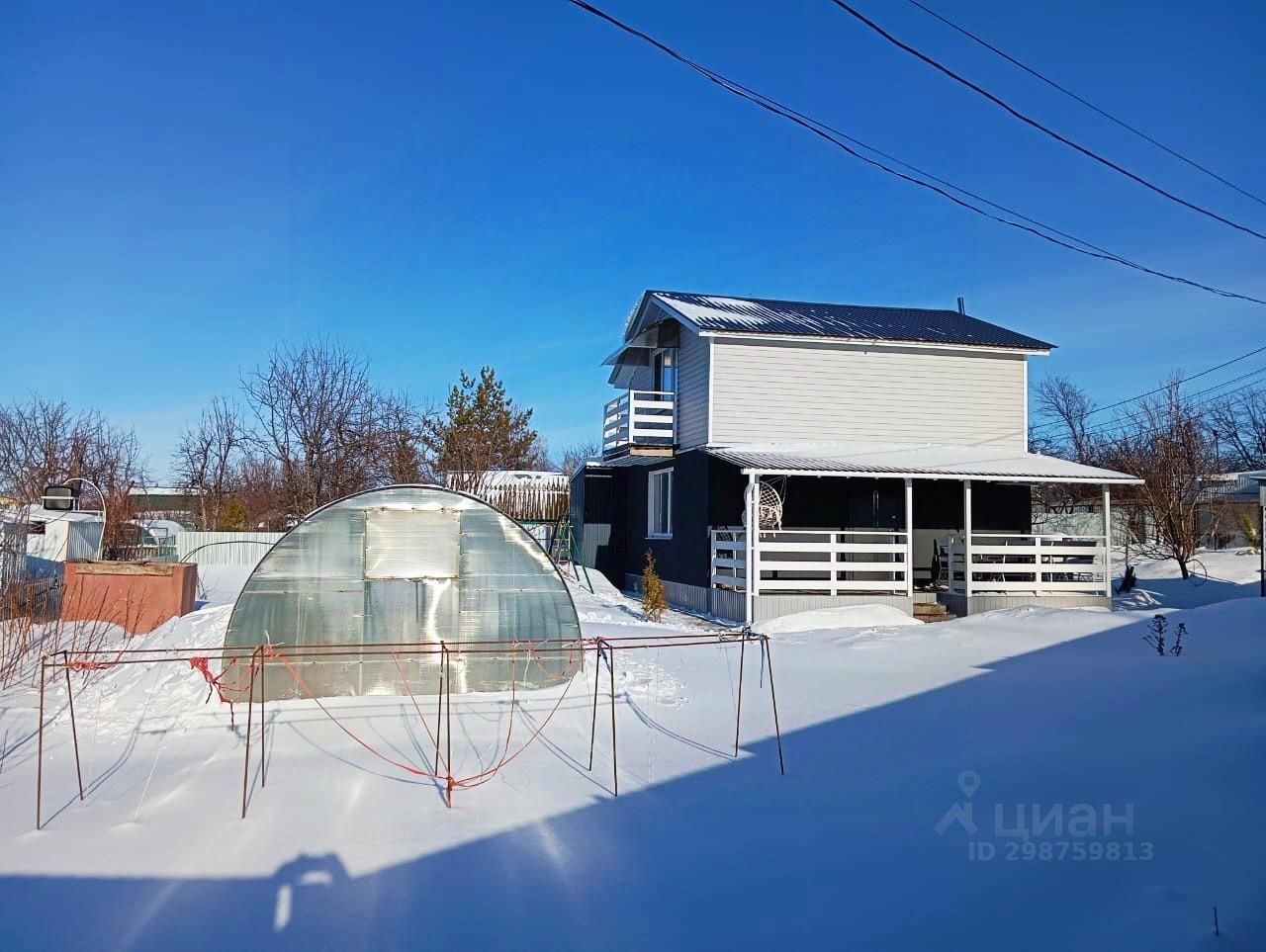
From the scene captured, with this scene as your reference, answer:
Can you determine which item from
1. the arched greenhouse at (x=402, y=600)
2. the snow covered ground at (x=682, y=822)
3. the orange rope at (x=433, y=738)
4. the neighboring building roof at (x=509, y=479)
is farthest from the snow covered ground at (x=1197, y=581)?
the neighboring building roof at (x=509, y=479)

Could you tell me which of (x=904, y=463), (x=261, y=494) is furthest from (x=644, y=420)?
(x=261, y=494)

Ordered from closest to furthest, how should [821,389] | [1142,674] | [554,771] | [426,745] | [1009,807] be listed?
A: 1. [1009,807]
2. [554,771]
3. [426,745]
4. [1142,674]
5. [821,389]

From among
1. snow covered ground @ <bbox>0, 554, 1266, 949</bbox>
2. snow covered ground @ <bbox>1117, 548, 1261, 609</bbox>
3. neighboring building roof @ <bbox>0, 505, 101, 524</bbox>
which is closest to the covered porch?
snow covered ground @ <bbox>1117, 548, 1261, 609</bbox>

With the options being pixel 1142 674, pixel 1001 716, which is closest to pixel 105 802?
pixel 1001 716

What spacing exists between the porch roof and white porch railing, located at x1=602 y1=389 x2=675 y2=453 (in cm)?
263

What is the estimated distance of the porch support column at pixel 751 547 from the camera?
15.8m

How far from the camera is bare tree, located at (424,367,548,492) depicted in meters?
30.6

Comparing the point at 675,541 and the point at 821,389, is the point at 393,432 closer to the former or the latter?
the point at 675,541

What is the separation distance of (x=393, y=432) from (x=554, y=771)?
22262 mm

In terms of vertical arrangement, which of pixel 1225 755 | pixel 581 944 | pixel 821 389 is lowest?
pixel 581 944

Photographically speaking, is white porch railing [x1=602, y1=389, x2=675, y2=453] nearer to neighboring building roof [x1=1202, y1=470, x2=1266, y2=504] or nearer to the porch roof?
the porch roof

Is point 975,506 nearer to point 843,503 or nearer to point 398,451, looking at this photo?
point 843,503

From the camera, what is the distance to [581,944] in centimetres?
482

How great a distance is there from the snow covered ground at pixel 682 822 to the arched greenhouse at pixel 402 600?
399 mm
